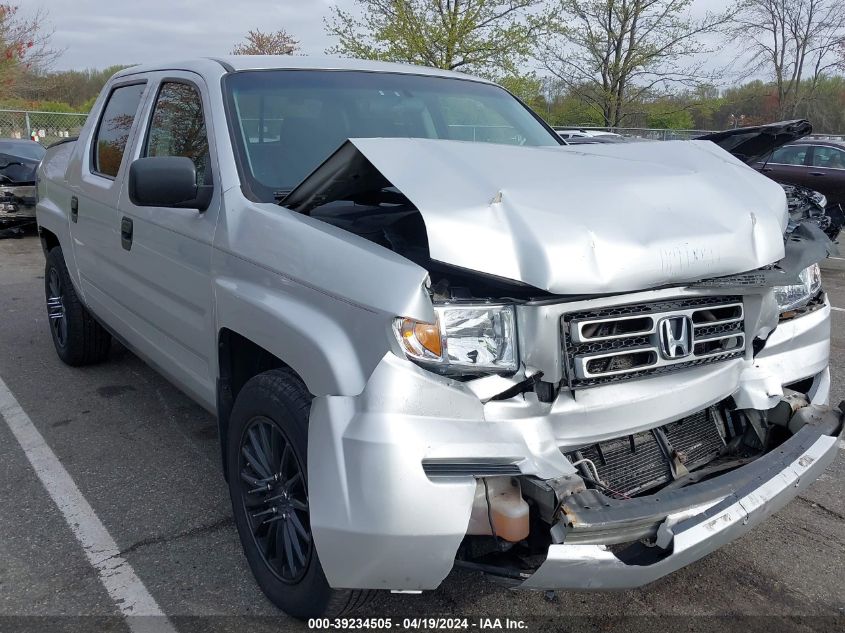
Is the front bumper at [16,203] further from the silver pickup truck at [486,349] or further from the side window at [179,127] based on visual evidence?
the silver pickup truck at [486,349]

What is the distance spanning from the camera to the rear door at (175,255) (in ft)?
9.73

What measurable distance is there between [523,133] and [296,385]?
208 centimetres

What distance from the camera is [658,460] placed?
239cm

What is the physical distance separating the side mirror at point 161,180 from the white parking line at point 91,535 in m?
1.39

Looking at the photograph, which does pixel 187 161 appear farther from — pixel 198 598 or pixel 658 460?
pixel 658 460

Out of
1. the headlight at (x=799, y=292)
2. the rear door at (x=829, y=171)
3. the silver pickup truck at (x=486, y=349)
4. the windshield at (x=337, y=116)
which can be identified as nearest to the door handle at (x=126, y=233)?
the silver pickup truck at (x=486, y=349)

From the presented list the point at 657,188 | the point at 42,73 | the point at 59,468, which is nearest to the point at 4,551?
→ the point at 59,468

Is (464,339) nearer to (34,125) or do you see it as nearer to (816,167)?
(816,167)

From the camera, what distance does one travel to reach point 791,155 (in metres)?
12.9

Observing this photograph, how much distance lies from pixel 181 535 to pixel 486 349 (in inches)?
70.0

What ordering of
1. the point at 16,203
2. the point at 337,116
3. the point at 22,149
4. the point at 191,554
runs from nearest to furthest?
1. the point at 191,554
2. the point at 337,116
3. the point at 16,203
4. the point at 22,149

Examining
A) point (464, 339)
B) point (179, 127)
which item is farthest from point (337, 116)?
point (464, 339)

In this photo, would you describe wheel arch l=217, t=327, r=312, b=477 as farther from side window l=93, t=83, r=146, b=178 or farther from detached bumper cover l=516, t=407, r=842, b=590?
side window l=93, t=83, r=146, b=178

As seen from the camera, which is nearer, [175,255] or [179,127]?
[175,255]
